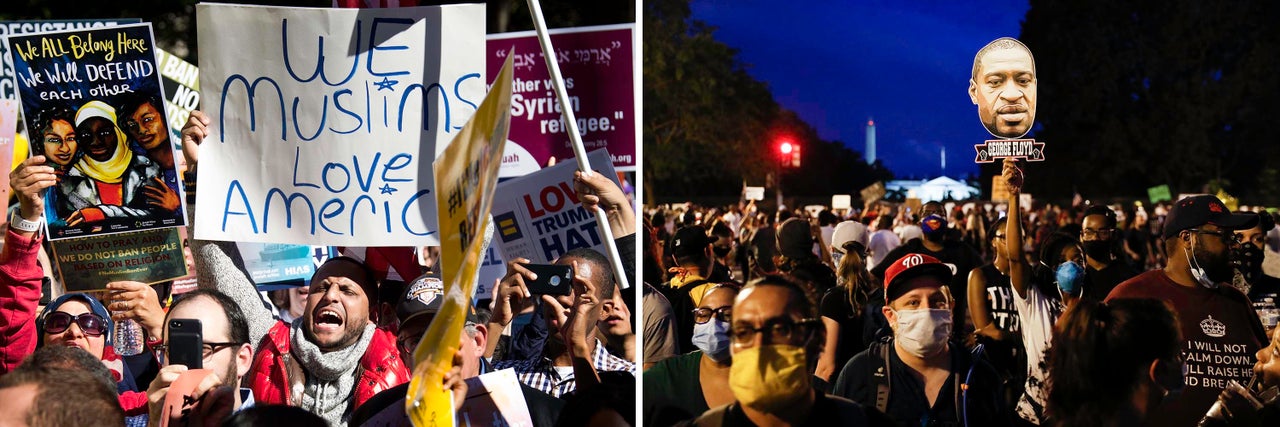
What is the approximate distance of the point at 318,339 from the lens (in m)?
4.16

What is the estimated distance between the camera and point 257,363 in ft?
14.2

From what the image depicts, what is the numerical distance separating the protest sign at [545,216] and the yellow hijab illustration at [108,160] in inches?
58.0

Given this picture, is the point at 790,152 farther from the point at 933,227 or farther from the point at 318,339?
the point at 318,339

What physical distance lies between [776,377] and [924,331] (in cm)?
118

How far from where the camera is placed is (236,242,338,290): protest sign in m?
6.10

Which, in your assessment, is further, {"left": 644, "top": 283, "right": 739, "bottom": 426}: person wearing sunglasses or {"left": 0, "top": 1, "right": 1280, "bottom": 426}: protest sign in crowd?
{"left": 644, "top": 283, "right": 739, "bottom": 426}: person wearing sunglasses

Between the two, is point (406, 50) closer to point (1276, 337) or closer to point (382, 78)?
point (382, 78)

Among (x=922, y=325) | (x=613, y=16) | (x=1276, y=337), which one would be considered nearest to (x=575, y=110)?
(x=922, y=325)

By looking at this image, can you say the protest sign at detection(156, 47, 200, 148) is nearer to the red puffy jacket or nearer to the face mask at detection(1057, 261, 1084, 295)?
the red puffy jacket

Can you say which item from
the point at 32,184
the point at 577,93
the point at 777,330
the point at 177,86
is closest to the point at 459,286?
the point at 777,330

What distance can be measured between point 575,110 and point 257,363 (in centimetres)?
A: 336

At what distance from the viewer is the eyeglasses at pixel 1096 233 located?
533 cm

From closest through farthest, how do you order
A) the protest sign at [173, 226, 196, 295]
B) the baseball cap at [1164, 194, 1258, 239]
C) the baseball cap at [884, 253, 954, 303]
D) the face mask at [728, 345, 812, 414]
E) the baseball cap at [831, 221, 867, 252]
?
the face mask at [728, 345, 812, 414]
the baseball cap at [884, 253, 954, 303]
the baseball cap at [1164, 194, 1258, 239]
the protest sign at [173, 226, 196, 295]
the baseball cap at [831, 221, 867, 252]

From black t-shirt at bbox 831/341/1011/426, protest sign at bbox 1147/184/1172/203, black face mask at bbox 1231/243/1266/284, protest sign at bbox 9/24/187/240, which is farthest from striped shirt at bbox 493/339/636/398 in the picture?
black face mask at bbox 1231/243/1266/284
